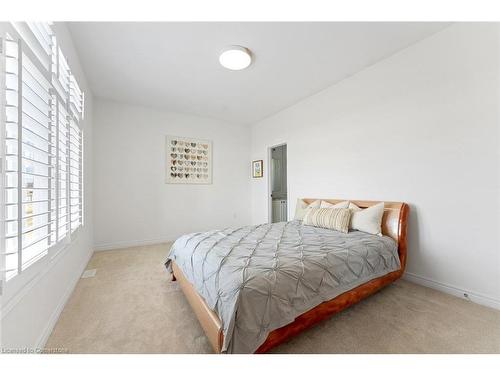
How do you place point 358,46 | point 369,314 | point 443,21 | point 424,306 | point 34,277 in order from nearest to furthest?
point 34,277 → point 369,314 → point 424,306 → point 443,21 → point 358,46

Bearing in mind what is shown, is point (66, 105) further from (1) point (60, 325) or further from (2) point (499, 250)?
(2) point (499, 250)

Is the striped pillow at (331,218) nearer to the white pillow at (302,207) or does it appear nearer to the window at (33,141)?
the white pillow at (302,207)

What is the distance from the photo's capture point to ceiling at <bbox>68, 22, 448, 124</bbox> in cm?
197

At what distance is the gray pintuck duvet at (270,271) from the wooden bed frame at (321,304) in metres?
0.06

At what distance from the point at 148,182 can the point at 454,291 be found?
14.7 ft

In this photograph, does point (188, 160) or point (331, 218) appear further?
point (188, 160)

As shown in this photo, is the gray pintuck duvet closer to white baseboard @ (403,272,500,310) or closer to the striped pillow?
the striped pillow

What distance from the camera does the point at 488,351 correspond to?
1279 mm

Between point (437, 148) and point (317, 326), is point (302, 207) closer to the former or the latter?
A: point (437, 148)

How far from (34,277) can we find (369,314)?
239 cm

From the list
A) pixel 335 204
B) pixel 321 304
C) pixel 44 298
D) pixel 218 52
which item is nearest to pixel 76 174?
pixel 44 298

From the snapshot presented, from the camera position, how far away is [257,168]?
4.73 meters
